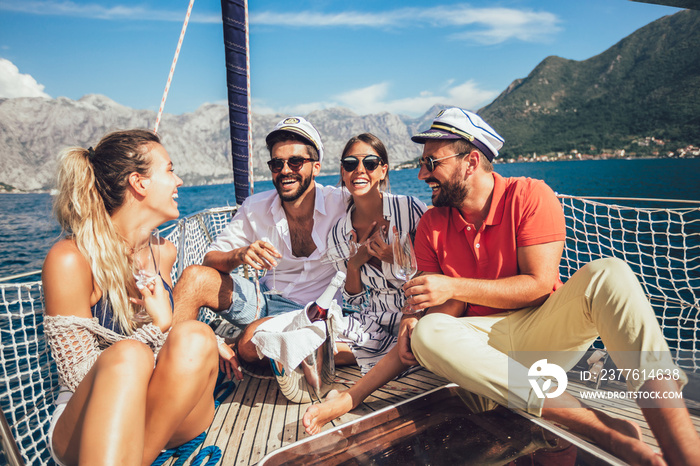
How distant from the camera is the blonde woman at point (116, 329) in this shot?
146cm

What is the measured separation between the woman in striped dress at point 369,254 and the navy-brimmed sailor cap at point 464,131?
49cm

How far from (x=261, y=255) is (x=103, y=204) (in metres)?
0.86

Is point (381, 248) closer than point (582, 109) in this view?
Yes

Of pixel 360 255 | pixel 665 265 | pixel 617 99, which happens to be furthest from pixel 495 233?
pixel 617 99

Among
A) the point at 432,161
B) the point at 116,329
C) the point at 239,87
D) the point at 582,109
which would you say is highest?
the point at 582,109

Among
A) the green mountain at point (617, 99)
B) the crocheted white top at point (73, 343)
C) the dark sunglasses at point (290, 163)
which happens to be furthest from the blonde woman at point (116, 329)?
the green mountain at point (617, 99)

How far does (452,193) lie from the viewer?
2.41m

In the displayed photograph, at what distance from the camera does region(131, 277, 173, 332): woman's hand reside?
189cm

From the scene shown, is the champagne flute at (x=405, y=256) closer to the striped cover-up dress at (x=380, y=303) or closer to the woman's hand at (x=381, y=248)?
the woman's hand at (x=381, y=248)

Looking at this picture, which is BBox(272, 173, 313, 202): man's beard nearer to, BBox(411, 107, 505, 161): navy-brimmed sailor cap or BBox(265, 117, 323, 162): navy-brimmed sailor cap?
BBox(265, 117, 323, 162): navy-brimmed sailor cap

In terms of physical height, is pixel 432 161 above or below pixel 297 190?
above

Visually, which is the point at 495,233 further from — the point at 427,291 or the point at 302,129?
the point at 302,129

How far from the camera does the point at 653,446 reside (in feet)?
4.93

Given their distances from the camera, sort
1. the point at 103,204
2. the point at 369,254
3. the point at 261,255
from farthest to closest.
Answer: the point at 369,254 → the point at 261,255 → the point at 103,204
